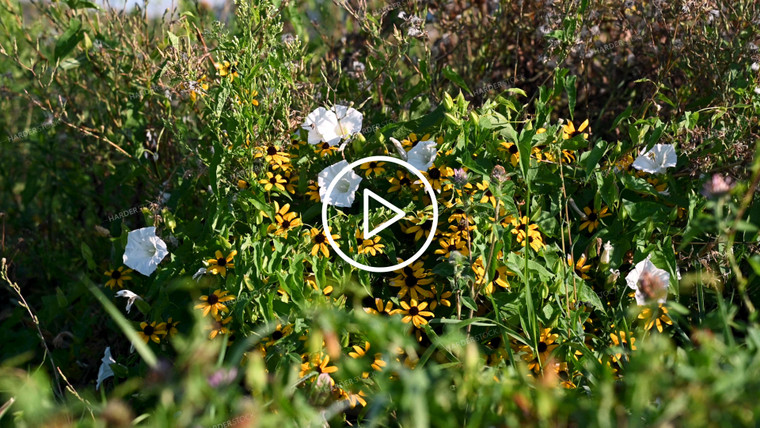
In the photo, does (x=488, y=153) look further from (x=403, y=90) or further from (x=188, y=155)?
(x=188, y=155)

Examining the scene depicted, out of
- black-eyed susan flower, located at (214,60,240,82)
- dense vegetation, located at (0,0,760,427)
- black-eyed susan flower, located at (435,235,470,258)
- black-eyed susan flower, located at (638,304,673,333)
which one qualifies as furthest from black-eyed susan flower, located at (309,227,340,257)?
black-eyed susan flower, located at (638,304,673,333)

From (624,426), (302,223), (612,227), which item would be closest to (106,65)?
(302,223)

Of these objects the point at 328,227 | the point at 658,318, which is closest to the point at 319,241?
the point at 328,227

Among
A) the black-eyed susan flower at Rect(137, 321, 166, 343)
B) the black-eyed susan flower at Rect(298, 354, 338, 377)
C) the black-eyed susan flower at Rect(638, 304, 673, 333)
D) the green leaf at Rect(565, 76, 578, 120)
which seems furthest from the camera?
the green leaf at Rect(565, 76, 578, 120)

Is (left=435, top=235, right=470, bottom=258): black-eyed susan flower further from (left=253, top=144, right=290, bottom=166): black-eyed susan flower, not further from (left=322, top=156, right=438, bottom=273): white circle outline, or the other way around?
(left=253, top=144, right=290, bottom=166): black-eyed susan flower

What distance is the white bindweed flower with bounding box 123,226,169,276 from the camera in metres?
1.96

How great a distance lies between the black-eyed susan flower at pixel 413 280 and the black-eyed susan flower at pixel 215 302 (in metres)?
0.40

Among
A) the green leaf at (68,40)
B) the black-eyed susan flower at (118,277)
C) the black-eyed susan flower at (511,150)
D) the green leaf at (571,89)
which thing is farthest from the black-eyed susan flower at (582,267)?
the green leaf at (68,40)

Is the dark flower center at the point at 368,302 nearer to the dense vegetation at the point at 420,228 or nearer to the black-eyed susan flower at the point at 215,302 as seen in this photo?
the dense vegetation at the point at 420,228

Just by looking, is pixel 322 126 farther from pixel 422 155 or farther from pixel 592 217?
pixel 592 217

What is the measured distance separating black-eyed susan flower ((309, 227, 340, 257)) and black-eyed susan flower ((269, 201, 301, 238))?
0.06 m

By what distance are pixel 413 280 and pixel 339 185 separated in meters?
0.32

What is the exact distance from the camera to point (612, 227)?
1929 mm

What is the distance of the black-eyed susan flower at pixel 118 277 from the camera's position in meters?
2.05
